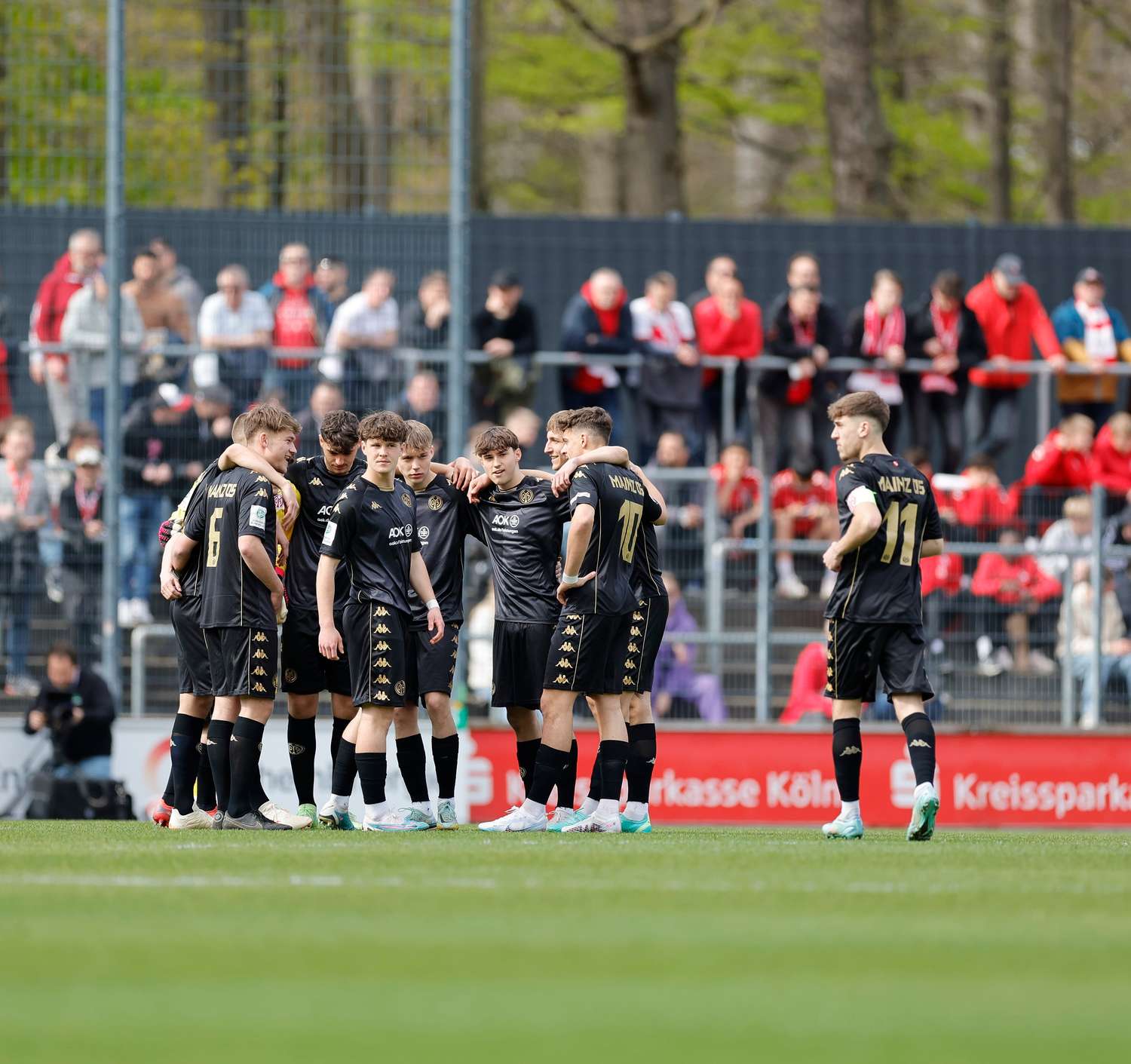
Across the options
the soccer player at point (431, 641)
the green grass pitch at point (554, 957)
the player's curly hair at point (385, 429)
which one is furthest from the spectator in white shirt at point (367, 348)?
the green grass pitch at point (554, 957)

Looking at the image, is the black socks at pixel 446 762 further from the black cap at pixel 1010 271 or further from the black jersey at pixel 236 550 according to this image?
the black cap at pixel 1010 271

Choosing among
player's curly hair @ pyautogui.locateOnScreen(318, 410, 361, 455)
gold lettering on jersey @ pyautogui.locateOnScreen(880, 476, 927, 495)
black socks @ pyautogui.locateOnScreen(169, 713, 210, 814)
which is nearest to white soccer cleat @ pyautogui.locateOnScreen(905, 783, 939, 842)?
gold lettering on jersey @ pyautogui.locateOnScreen(880, 476, 927, 495)

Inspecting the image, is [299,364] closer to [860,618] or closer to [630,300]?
[630,300]

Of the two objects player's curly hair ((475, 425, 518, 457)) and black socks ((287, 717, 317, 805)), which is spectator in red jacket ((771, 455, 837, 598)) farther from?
black socks ((287, 717, 317, 805))

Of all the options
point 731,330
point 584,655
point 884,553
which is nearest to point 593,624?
point 584,655

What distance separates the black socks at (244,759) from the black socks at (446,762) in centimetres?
102

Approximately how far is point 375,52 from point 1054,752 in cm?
763

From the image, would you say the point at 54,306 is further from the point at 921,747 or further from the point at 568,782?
the point at 921,747

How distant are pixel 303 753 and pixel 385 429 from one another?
6.90 feet

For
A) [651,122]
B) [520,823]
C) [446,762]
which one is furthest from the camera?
[651,122]

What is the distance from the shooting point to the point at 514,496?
10.8m

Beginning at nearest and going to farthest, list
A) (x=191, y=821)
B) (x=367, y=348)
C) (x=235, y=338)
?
1. (x=191, y=821)
2. (x=367, y=348)
3. (x=235, y=338)

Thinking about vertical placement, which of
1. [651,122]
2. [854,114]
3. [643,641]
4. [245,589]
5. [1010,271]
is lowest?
[643,641]

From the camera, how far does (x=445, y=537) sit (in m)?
11.0
